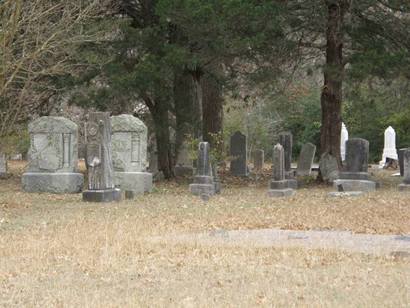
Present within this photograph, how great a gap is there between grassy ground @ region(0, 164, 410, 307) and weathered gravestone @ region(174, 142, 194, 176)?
35.1 feet

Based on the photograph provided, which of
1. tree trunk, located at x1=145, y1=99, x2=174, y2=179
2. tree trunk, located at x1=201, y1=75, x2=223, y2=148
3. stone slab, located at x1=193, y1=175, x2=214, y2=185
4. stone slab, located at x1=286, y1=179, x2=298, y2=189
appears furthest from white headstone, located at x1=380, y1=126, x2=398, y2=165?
stone slab, located at x1=193, y1=175, x2=214, y2=185

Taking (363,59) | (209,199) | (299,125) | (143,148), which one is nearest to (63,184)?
(143,148)

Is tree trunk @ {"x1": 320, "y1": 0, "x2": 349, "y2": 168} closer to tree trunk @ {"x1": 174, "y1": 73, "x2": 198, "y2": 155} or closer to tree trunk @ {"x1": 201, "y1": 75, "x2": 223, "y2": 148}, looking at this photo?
tree trunk @ {"x1": 174, "y1": 73, "x2": 198, "y2": 155}

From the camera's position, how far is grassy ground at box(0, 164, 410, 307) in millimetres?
6941

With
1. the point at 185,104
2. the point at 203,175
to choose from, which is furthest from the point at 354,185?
the point at 185,104

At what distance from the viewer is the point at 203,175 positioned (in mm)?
19484

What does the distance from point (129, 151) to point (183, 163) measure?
311 inches

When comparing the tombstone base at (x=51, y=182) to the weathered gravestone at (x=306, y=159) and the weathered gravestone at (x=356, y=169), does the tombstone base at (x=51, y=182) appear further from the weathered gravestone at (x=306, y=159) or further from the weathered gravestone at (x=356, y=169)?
the weathered gravestone at (x=306, y=159)

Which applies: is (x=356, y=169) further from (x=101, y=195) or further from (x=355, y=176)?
(x=101, y=195)

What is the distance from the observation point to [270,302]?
665cm

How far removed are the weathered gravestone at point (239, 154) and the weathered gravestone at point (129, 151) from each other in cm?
793

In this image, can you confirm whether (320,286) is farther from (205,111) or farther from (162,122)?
(205,111)

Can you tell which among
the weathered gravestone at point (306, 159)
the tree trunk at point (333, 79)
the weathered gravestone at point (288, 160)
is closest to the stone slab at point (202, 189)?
the weathered gravestone at point (288, 160)

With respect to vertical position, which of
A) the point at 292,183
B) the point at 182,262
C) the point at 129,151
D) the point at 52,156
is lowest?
the point at 182,262
